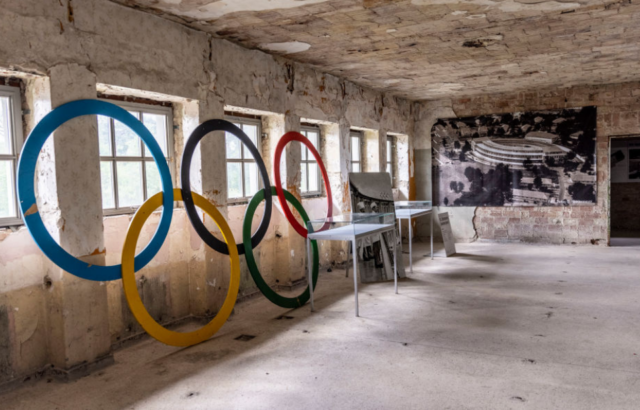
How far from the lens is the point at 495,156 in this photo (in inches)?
340

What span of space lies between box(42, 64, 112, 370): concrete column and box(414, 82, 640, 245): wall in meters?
6.86

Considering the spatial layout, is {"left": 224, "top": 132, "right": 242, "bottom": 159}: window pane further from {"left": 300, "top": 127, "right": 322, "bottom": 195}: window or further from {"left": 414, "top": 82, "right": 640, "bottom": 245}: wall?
{"left": 414, "top": 82, "right": 640, "bottom": 245}: wall

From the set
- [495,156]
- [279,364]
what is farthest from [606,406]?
[495,156]

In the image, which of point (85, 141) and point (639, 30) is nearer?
point (85, 141)

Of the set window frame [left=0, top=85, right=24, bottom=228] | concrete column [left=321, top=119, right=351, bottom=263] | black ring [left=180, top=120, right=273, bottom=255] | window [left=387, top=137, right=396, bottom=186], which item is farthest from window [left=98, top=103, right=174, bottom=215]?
window [left=387, top=137, right=396, bottom=186]

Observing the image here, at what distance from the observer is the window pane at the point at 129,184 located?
156 inches

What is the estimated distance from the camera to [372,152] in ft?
25.9

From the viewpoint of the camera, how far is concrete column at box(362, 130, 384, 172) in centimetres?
785

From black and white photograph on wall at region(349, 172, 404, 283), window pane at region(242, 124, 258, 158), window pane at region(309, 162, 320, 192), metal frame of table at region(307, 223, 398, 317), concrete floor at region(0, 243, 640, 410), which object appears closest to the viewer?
concrete floor at region(0, 243, 640, 410)

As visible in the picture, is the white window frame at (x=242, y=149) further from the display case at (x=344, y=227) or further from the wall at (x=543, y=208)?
the wall at (x=543, y=208)

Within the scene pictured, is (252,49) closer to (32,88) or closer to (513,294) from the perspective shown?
(32,88)

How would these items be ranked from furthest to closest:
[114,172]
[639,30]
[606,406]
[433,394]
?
[639,30]
[114,172]
[433,394]
[606,406]

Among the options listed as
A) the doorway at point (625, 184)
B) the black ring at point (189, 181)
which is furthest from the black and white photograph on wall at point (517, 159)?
A: the black ring at point (189, 181)

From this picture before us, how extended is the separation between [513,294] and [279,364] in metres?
2.84
